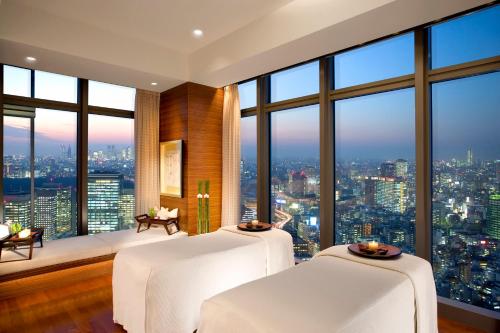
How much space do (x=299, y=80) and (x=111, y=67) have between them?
7.15ft

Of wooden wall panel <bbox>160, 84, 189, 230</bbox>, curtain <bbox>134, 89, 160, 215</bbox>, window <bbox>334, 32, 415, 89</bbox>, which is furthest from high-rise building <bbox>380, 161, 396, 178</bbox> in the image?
curtain <bbox>134, 89, 160, 215</bbox>

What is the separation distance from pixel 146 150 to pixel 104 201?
92cm

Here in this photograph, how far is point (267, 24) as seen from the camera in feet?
9.36

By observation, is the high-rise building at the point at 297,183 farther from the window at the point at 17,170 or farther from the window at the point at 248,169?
the window at the point at 17,170

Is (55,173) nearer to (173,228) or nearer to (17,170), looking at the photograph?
(17,170)

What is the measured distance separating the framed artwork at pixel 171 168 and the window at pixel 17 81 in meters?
1.73

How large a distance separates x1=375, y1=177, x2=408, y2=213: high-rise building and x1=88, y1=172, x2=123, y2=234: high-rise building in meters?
3.48

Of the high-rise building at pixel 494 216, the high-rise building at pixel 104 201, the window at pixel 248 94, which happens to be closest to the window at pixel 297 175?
the window at pixel 248 94

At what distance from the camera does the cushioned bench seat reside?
2.70 m

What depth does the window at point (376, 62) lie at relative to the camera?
272cm

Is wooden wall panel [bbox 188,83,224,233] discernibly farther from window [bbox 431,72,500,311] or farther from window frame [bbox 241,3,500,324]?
window [bbox 431,72,500,311]

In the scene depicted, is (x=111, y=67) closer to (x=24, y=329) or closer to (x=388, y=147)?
(x=24, y=329)

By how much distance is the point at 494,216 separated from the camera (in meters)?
2.28

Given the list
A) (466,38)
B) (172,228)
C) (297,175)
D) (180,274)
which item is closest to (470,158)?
(466,38)
